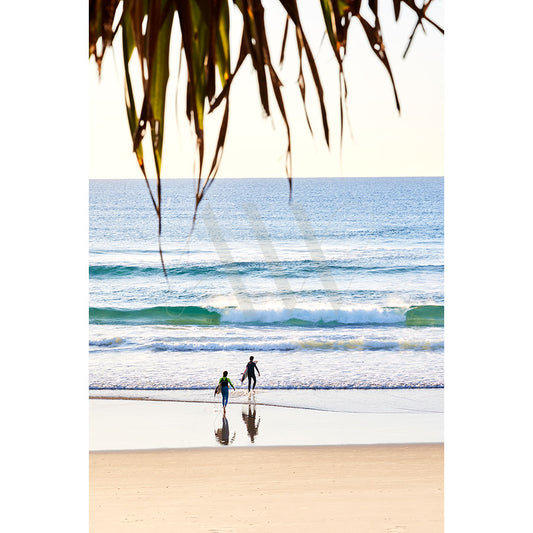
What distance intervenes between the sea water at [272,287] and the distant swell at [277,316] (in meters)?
0.03

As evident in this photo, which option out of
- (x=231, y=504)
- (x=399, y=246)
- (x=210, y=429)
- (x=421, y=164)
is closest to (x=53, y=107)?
(x=231, y=504)

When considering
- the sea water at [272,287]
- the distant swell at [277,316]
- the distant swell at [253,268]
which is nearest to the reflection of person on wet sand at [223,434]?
the sea water at [272,287]

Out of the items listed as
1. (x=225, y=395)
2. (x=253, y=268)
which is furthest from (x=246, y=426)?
(x=253, y=268)

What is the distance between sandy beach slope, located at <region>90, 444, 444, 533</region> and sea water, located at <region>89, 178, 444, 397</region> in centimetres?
246

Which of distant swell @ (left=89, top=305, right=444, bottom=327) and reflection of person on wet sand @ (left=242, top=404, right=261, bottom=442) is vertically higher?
distant swell @ (left=89, top=305, right=444, bottom=327)

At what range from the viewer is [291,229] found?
1739 centimetres

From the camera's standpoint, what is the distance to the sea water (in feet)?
29.9

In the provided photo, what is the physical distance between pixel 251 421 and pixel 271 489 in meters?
1.69

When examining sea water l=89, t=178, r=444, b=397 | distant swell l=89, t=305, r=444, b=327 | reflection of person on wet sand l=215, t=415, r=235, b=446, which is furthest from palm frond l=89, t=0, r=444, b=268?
distant swell l=89, t=305, r=444, b=327

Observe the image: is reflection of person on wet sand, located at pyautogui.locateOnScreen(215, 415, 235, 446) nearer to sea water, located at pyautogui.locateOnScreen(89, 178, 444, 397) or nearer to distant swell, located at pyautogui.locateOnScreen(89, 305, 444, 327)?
sea water, located at pyautogui.locateOnScreen(89, 178, 444, 397)

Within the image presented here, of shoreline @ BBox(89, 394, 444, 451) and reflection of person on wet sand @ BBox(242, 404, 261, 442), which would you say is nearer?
shoreline @ BBox(89, 394, 444, 451)

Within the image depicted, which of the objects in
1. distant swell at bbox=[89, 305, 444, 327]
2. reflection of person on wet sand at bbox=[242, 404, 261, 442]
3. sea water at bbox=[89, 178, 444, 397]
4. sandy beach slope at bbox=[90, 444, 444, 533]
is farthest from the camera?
distant swell at bbox=[89, 305, 444, 327]

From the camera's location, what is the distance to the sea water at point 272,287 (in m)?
9.11

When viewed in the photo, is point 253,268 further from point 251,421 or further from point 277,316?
point 251,421
